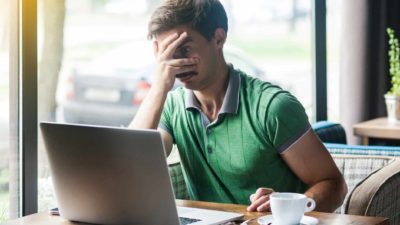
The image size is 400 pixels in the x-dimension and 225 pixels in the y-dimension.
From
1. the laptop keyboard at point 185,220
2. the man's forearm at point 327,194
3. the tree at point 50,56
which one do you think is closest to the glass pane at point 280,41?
the tree at point 50,56

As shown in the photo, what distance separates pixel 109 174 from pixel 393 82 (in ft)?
10.0

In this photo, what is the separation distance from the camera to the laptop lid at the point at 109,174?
70.8 inches

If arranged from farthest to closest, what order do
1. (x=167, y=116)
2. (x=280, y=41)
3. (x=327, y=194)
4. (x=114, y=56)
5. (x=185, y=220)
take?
1. (x=280, y=41)
2. (x=114, y=56)
3. (x=167, y=116)
4. (x=327, y=194)
5. (x=185, y=220)

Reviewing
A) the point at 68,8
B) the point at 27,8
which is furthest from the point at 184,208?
the point at 68,8

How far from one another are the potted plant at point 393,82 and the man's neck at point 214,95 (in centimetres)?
217

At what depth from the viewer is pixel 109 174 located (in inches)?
73.6

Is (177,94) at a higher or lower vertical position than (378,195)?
higher

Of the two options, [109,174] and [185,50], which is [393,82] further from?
[109,174]

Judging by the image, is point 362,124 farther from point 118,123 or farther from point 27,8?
point 27,8

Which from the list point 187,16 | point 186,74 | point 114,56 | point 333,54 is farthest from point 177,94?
point 333,54

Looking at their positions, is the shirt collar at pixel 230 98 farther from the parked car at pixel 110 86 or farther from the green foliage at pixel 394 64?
the green foliage at pixel 394 64

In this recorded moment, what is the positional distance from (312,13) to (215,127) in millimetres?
2493

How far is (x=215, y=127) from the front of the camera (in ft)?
8.00

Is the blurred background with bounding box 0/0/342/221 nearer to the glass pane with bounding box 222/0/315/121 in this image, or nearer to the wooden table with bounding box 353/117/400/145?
the glass pane with bounding box 222/0/315/121
